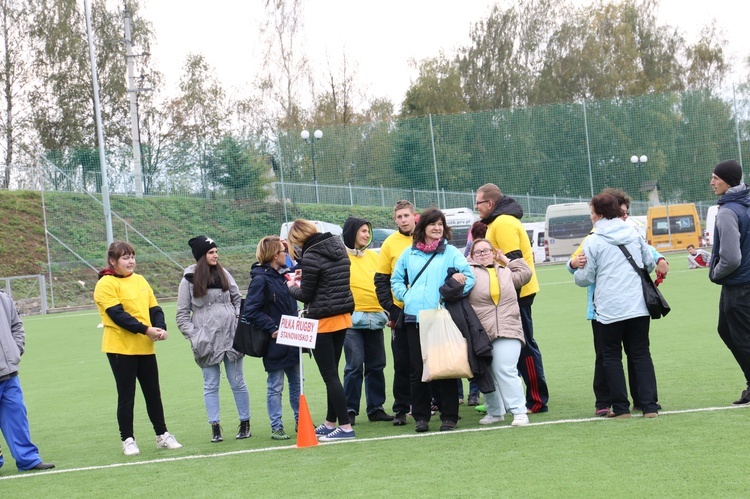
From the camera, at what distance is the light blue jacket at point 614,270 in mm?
7027

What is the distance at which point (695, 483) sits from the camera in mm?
5109

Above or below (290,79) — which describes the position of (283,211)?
below

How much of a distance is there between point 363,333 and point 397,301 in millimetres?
555

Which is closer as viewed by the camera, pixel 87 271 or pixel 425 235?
pixel 425 235

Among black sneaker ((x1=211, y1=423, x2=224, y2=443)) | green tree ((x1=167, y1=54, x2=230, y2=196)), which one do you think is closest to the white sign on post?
black sneaker ((x1=211, y1=423, x2=224, y2=443))

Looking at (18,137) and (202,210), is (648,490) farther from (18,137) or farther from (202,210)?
(18,137)

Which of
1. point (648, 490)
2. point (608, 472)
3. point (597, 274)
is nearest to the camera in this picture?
point (648, 490)

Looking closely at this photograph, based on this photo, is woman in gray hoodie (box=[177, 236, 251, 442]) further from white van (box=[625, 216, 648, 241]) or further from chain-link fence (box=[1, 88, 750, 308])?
chain-link fence (box=[1, 88, 750, 308])

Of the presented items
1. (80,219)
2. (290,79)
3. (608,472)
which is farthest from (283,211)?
(608,472)

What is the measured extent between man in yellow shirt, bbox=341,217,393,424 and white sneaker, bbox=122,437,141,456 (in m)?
→ 1.77

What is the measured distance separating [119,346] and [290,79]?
40.6 m

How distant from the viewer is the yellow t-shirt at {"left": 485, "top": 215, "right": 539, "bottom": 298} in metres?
7.65

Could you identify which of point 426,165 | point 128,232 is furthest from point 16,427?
point 426,165

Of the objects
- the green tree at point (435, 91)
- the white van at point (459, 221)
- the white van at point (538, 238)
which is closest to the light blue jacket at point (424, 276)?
the white van at point (459, 221)
